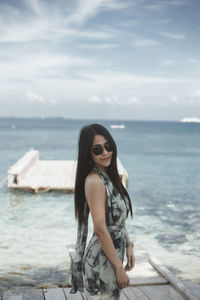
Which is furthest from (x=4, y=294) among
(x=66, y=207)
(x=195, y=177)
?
(x=195, y=177)

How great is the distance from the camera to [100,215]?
2217 mm

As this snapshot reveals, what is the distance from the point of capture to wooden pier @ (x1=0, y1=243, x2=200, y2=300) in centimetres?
420

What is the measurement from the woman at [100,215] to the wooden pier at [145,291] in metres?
1.94

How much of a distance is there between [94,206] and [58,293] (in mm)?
2471

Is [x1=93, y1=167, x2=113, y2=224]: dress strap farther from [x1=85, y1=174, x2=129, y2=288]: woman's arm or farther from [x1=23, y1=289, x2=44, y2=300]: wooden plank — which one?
[x1=23, y1=289, x2=44, y2=300]: wooden plank

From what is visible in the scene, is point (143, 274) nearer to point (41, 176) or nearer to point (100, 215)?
point (100, 215)

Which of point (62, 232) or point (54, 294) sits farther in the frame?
point (62, 232)

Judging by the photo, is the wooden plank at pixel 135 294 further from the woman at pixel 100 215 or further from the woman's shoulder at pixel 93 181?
the woman's shoulder at pixel 93 181

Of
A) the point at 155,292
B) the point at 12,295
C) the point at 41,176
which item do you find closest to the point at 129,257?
the point at 155,292

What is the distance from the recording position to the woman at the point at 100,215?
7.36ft

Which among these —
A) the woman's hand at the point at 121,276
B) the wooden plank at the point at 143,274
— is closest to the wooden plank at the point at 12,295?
the wooden plank at the point at 143,274

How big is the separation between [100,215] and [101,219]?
24mm

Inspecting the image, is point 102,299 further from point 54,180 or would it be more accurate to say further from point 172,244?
point 54,180

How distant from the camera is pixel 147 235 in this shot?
10.1 m
